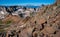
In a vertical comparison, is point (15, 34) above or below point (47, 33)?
below

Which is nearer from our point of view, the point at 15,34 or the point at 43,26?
the point at 43,26

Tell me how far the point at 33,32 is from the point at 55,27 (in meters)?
3.75

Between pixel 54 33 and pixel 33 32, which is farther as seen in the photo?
pixel 33 32

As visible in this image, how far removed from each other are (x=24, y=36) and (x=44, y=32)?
4266mm

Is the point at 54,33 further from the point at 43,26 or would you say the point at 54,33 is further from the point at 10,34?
the point at 10,34

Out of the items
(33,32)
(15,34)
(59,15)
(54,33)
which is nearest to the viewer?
(54,33)

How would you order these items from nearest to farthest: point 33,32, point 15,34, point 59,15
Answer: point 59,15 < point 33,32 < point 15,34

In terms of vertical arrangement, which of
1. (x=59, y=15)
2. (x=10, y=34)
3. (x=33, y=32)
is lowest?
(x=10, y=34)

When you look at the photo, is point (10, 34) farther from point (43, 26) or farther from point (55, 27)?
point (55, 27)

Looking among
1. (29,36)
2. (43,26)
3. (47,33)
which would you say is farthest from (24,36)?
(47,33)

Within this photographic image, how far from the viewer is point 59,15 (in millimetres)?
24859

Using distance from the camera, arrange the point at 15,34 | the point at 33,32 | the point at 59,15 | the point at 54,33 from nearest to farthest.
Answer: the point at 54,33
the point at 59,15
the point at 33,32
the point at 15,34

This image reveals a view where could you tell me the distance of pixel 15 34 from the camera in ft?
104

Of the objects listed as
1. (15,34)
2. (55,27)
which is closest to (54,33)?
(55,27)
